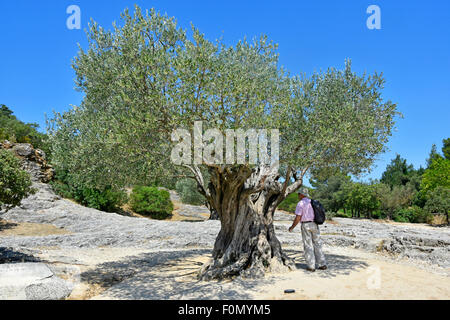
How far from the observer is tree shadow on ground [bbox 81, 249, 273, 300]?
26.8 ft

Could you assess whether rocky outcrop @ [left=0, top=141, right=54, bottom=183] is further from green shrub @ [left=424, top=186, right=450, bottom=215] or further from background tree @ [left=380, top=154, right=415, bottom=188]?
background tree @ [left=380, top=154, right=415, bottom=188]

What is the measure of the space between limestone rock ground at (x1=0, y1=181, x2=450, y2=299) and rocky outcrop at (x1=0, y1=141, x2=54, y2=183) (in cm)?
479

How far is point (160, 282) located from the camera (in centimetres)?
976

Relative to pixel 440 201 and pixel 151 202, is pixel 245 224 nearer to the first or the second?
pixel 151 202

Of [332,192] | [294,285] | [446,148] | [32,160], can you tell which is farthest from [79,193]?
[446,148]

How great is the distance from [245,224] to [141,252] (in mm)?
7974

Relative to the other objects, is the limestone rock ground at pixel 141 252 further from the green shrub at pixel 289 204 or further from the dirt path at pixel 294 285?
the green shrub at pixel 289 204

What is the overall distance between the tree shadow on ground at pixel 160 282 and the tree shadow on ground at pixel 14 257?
2.88 metres

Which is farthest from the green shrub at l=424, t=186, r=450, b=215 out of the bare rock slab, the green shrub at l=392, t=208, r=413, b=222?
the bare rock slab

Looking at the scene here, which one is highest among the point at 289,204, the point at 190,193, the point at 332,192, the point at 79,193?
the point at 332,192

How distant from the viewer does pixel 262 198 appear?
38.1ft

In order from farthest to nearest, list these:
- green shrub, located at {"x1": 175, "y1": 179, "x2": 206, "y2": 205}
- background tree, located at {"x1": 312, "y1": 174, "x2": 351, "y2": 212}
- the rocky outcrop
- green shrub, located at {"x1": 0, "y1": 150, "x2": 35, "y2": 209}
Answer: background tree, located at {"x1": 312, "y1": 174, "x2": 351, "y2": 212} → green shrub, located at {"x1": 175, "y1": 179, "x2": 206, "y2": 205} → the rocky outcrop → green shrub, located at {"x1": 0, "y1": 150, "x2": 35, "y2": 209}

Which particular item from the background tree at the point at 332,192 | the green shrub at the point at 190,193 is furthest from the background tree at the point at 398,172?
the green shrub at the point at 190,193
